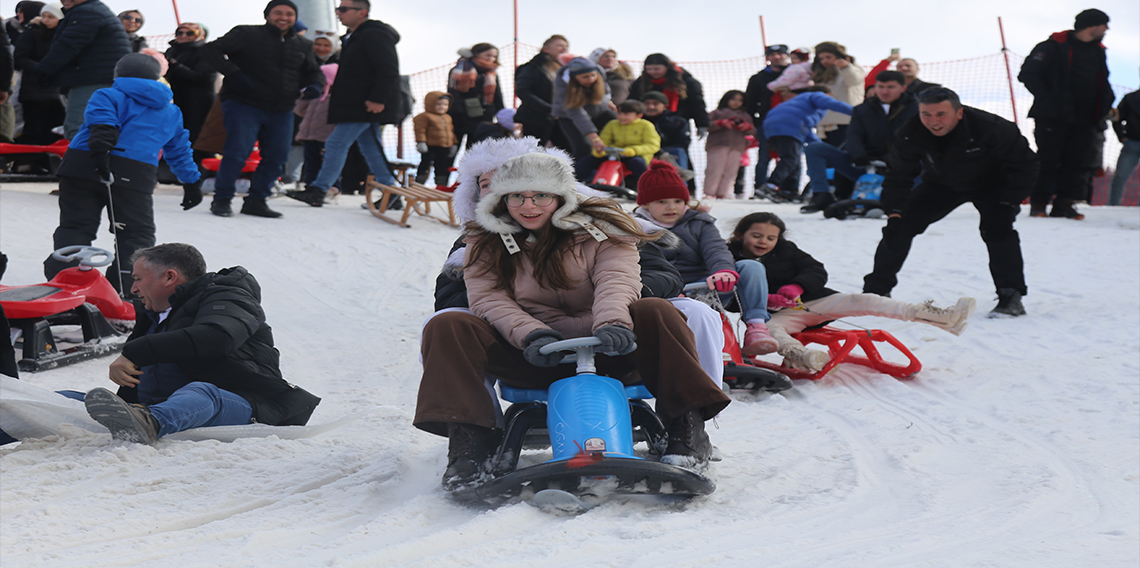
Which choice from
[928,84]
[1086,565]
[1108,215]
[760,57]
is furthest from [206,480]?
[760,57]

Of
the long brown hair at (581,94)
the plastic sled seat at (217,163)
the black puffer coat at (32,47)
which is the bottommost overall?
the plastic sled seat at (217,163)

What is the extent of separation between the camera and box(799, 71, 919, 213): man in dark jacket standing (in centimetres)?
872

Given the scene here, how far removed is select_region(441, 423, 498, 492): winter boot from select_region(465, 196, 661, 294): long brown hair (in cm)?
45

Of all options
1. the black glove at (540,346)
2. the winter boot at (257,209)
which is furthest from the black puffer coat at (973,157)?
the winter boot at (257,209)

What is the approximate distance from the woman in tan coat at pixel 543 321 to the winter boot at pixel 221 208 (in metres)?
5.80

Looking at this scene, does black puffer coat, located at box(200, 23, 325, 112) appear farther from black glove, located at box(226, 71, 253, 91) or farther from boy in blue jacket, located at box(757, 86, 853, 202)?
boy in blue jacket, located at box(757, 86, 853, 202)

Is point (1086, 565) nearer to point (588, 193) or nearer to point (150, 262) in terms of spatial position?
point (588, 193)

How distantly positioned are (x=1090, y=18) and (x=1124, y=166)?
7.12 ft

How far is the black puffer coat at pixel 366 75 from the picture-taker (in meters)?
8.32

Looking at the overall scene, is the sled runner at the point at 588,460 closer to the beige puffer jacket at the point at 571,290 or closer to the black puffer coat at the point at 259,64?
the beige puffer jacket at the point at 571,290

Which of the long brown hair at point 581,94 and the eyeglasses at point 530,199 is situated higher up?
the long brown hair at point 581,94

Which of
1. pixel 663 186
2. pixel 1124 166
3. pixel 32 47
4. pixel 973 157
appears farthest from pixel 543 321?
pixel 1124 166

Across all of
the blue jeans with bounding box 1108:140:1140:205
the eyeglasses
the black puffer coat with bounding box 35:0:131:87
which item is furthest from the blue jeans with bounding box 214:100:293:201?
the blue jeans with bounding box 1108:140:1140:205

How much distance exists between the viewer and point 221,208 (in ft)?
26.8
